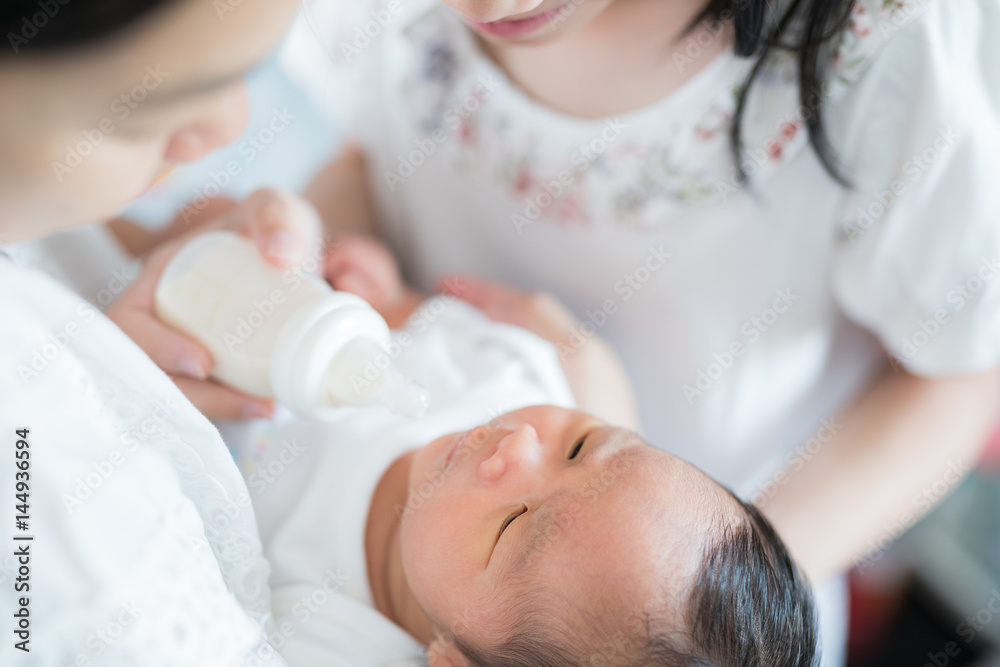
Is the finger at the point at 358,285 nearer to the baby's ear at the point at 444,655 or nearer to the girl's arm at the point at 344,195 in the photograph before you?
the girl's arm at the point at 344,195

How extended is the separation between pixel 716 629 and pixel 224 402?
1.49 ft

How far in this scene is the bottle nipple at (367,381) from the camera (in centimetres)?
58

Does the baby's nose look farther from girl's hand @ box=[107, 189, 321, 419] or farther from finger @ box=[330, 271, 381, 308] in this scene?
finger @ box=[330, 271, 381, 308]

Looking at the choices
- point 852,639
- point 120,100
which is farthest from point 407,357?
point 852,639

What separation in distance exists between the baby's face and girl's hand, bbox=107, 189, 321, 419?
19 cm

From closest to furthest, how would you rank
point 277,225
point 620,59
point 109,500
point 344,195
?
1. point 109,500
2. point 277,225
3. point 620,59
4. point 344,195

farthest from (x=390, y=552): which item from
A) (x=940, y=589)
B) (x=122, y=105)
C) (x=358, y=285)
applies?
(x=940, y=589)

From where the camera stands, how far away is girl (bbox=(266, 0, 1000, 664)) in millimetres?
768

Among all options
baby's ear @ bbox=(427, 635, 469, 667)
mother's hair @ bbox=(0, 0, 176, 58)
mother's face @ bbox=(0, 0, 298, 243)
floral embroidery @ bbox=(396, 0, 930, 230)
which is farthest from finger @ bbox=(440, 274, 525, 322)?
mother's hair @ bbox=(0, 0, 176, 58)

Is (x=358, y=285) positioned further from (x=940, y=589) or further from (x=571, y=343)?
(x=940, y=589)

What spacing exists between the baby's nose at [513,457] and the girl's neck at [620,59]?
0.45 m

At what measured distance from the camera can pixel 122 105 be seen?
417 millimetres

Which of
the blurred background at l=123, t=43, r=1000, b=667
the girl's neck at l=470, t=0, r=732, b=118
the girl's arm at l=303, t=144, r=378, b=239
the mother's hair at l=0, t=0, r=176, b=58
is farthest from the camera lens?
the blurred background at l=123, t=43, r=1000, b=667

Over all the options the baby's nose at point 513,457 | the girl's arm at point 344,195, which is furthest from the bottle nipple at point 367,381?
the girl's arm at point 344,195
